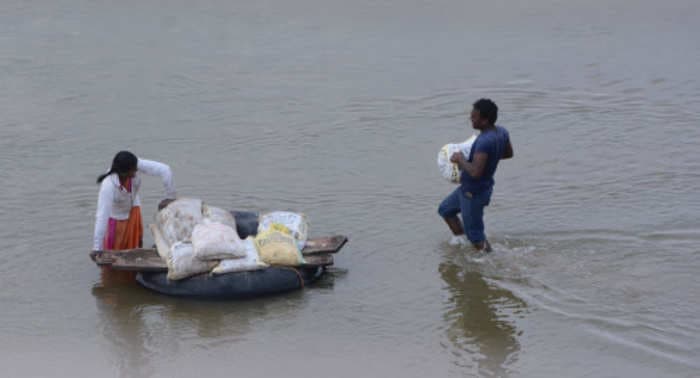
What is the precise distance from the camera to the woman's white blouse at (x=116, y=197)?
7.59 metres

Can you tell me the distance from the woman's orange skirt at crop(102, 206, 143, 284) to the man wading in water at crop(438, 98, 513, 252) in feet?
9.21

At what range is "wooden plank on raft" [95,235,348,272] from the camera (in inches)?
296

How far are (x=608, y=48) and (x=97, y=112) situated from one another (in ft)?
31.0

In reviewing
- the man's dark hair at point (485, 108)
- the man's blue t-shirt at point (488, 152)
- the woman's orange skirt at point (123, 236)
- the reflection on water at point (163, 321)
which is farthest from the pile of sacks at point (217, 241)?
the man's dark hair at point (485, 108)

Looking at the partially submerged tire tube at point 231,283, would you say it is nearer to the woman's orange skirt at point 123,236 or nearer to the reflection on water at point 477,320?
the woman's orange skirt at point 123,236

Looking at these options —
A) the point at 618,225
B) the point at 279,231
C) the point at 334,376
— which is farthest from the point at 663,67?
the point at 334,376

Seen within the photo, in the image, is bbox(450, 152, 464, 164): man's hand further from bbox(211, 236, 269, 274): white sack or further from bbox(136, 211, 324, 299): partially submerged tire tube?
bbox(211, 236, 269, 274): white sack

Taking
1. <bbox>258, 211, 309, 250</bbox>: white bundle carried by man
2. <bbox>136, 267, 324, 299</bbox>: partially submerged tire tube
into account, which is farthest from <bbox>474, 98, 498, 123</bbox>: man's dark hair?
<bbox>136, 267, 324, 299</bbox>: partially submerged tire tube

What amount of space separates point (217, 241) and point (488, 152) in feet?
7.98

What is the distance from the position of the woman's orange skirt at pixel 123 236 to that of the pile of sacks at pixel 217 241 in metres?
0.17

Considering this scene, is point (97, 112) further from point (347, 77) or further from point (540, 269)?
point (540, 269)

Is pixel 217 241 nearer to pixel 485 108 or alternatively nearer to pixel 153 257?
pixel 153 257

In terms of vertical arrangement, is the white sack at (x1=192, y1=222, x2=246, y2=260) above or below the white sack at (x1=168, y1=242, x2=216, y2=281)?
above

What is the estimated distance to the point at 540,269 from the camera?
8.23 meters
